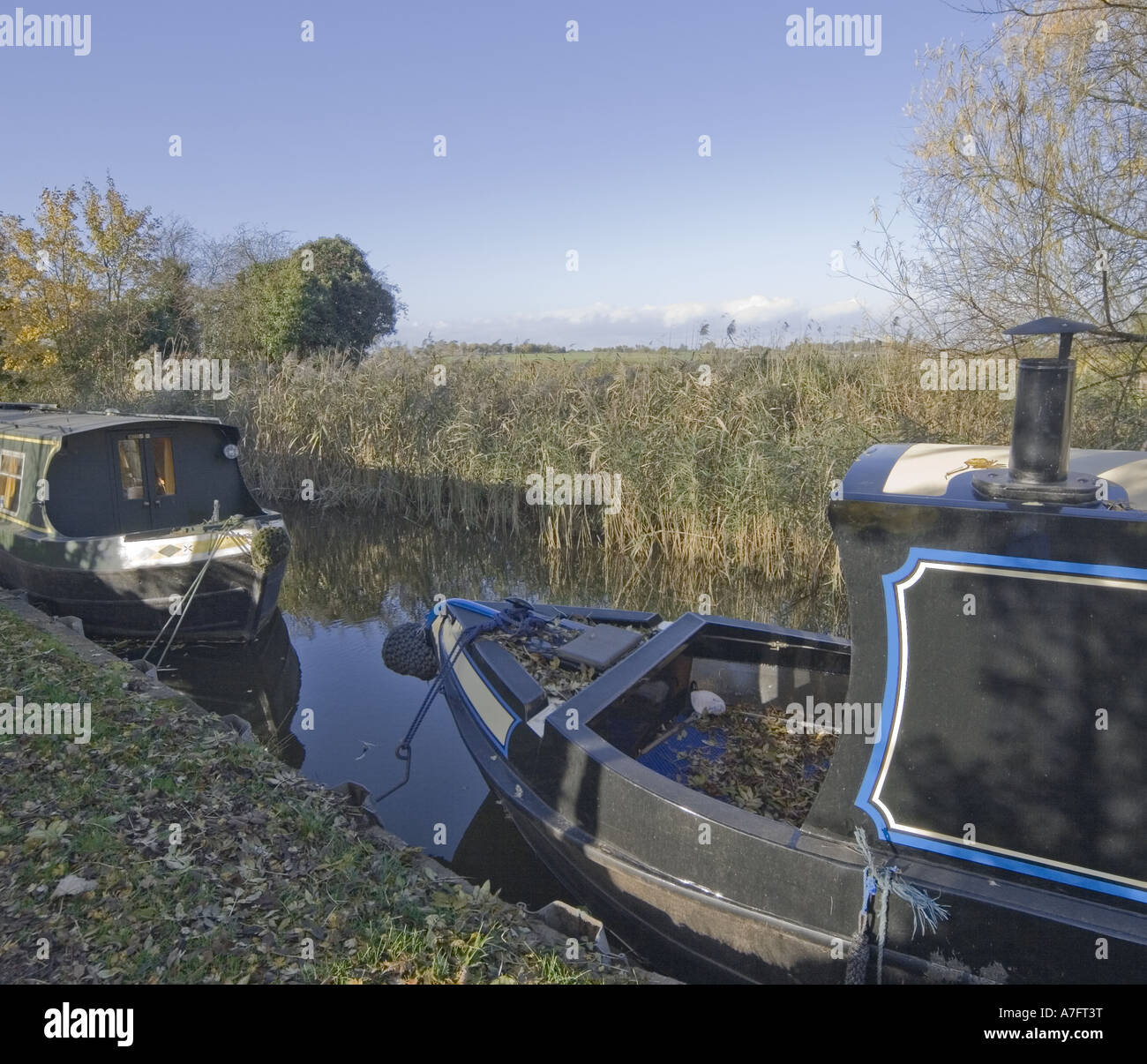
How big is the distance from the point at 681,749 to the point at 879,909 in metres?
1.91

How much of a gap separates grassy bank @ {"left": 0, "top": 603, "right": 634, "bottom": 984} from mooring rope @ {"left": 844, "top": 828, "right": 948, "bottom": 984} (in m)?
0.89

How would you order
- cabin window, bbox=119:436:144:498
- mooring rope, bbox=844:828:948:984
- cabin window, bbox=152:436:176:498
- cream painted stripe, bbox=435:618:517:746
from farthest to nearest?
cabin window, bbox=152:436:176:498
cabin window, bbox=119:436:144:498
cream painted stripe, bbox=435:618:517:746
mooring rope, bbox=844:828:948:984

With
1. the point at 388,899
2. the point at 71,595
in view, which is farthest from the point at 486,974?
the point at 71,595

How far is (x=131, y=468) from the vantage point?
1030 centimetres

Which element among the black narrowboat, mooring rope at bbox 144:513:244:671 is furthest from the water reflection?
the black narrowboat

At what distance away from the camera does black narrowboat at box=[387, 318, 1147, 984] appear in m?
2.81

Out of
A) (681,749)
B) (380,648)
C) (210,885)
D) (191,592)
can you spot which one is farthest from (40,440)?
(681,749)

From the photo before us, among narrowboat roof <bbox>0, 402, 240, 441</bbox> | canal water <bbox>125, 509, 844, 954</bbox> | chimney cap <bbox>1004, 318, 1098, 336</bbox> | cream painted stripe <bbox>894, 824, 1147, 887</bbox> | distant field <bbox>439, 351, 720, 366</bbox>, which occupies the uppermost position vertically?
distant field <bbox>439, 351, 720, 366</bbox>

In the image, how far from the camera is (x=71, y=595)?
9.59 metres

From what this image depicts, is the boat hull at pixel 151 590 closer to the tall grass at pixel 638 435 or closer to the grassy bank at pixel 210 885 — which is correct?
the grassy bank at pixel 210 885

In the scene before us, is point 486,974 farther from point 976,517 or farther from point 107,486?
point 107,486

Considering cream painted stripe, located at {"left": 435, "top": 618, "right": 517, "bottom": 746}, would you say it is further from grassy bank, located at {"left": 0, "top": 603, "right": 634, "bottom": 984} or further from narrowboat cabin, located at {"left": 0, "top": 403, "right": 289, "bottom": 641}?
narrowboat cabin, located at {"left": 0, "top": 403, "right": 289, "bottom": 641}

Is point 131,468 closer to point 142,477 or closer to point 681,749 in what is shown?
point 142,477
